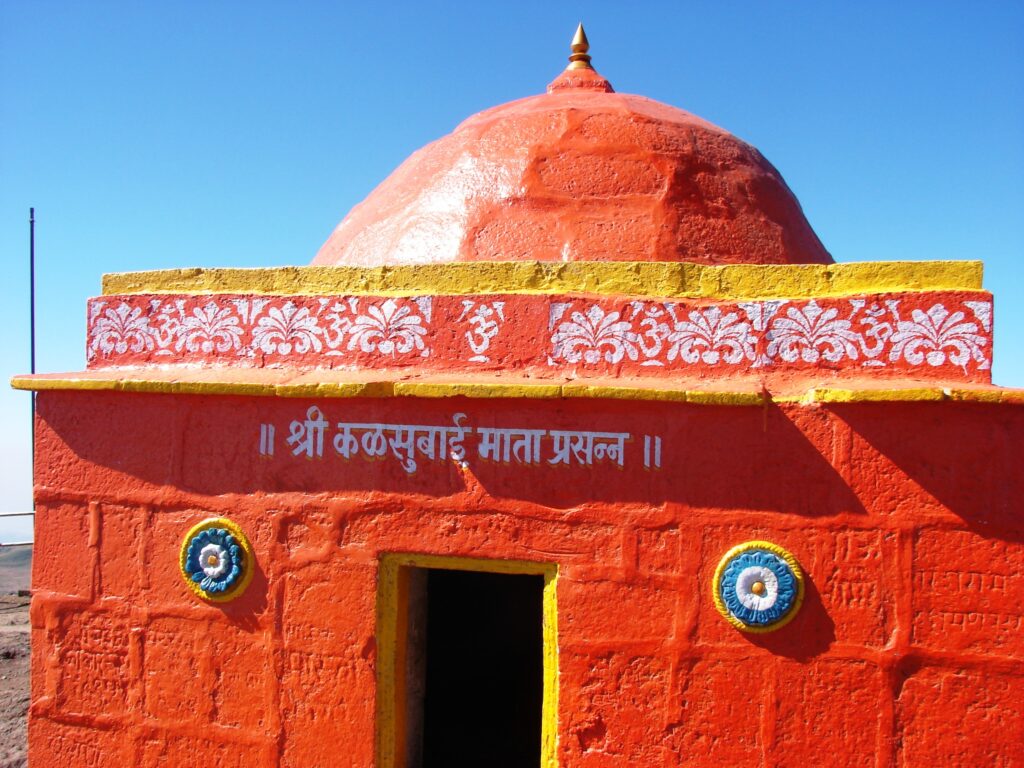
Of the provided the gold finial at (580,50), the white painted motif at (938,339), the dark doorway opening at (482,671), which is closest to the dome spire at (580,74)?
the gold finial at (580,50)

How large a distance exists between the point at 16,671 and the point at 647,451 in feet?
24.0

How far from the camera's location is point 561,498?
295 cm

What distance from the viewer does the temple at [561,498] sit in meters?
2.69

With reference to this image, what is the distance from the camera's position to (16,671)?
707cm

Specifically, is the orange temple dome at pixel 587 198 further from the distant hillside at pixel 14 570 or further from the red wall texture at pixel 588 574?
the distant hillside at pixel 14 570

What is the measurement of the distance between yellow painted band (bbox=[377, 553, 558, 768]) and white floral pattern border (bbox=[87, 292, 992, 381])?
0.84 meters

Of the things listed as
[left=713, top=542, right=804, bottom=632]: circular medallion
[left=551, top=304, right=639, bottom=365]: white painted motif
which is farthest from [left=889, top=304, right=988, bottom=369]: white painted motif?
[left=551, top=304, right=639, bottom=365]: white painted motif

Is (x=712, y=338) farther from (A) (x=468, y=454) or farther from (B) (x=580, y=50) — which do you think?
(B) (x=580, y=50)

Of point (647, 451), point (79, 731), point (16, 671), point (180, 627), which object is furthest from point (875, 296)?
point (16, 671)

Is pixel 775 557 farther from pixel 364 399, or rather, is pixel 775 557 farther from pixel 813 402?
pixel 364 399

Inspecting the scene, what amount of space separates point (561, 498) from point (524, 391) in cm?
47

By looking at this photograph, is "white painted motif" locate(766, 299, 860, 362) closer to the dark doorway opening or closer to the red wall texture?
the red wall texture

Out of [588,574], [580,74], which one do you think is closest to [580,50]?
[580,74]

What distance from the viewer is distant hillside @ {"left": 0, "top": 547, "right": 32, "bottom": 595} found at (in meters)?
15.0
